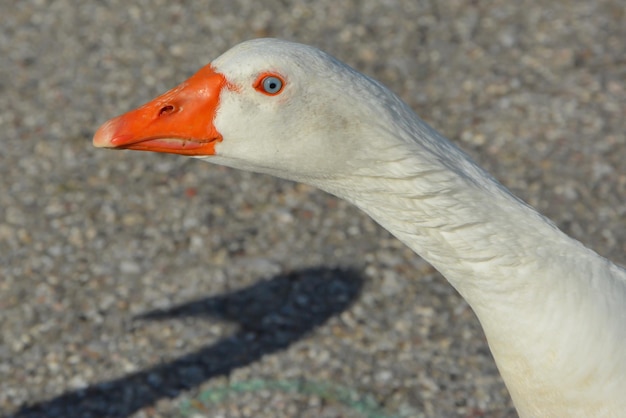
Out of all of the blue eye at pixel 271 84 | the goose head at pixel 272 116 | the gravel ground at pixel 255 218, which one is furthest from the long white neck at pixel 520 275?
the gravel ground at pixel 255 218

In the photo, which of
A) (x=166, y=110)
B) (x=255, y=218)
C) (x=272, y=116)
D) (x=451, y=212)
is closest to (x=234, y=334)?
(x=255, y=218)

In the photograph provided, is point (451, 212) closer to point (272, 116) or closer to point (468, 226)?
point (468, 226)

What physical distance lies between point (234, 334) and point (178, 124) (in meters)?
2.44

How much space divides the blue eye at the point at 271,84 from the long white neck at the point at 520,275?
361mm

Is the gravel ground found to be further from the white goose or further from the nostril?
the nostril

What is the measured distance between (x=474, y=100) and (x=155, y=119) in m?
4.51

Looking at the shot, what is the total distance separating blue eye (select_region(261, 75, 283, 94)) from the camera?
314 centimetres

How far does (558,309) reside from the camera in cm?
299

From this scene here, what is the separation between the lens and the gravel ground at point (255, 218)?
17.1ft

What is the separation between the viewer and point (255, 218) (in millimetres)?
6402

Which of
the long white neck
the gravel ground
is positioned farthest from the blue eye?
the gravel ground

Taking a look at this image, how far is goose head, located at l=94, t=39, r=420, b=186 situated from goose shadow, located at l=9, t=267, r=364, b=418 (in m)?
2.16

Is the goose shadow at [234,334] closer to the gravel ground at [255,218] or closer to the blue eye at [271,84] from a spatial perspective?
the gravel ground at [255,218]

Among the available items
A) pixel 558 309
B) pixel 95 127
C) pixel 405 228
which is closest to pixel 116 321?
pixel 95 127
